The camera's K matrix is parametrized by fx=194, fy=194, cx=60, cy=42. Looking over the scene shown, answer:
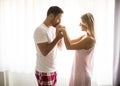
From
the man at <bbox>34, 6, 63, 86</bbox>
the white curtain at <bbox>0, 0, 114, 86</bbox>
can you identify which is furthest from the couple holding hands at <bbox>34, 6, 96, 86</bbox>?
the white curtain at <bbox>0, 0, 114, 86</bbox>

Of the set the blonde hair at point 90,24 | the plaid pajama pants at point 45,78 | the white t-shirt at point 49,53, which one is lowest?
the plaid pajama pants at point 45,78

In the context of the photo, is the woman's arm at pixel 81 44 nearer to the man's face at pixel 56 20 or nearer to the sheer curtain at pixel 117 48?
the man's face at pixel 56 20

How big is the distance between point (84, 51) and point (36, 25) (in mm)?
832

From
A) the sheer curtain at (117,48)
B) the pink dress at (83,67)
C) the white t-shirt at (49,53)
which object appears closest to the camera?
the white t-shirt at (49,53)

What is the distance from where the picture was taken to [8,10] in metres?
2.57

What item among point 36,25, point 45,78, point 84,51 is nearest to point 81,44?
point 84,51

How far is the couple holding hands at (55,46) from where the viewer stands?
6.12 ft

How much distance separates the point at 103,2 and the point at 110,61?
2.40 feet

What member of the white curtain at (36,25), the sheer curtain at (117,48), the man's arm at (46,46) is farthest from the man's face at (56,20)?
the sheer curtain at (117,48)

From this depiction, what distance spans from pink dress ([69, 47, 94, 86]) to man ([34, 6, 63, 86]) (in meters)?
0.23

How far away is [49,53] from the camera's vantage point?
6.30 feet

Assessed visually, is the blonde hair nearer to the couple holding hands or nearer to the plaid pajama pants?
the couple holding hands

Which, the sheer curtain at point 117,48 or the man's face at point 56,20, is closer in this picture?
the man's face at point 56,20

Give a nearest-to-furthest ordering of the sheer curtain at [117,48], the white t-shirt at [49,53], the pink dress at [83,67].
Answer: the white t-shirt at [49,53], the pink dress at [83,67], the sheer curtain at [117,48]
